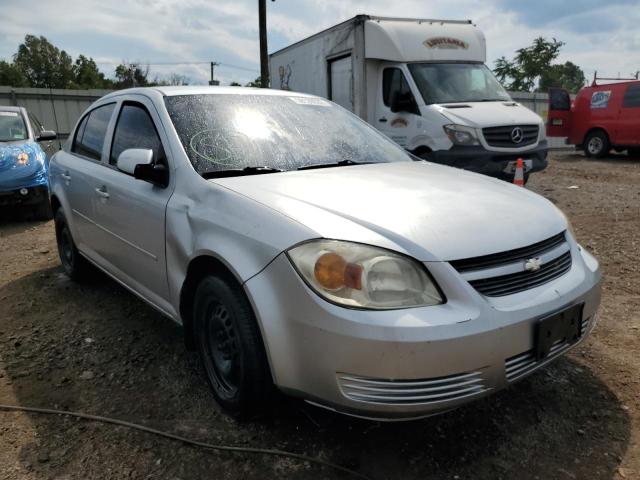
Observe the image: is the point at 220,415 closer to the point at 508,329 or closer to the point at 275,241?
the point at 275,241

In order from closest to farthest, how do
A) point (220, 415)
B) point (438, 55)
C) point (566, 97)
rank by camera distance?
point (220, 415), point (438, 55), point (566, 97)

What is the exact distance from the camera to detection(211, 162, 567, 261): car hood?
1.95m

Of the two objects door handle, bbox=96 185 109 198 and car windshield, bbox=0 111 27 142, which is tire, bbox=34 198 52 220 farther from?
door handle, bbox=96 185 109 198

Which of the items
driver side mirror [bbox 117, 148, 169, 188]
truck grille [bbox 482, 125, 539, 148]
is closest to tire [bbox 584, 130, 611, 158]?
truck grille [bbox 482, 125, 539, 148]

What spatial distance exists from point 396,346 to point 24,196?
687cm

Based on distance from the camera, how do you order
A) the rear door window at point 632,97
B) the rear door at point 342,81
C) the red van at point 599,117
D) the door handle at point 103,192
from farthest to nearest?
the red van at point 599,117, the rear door window at point 632,97, the rear door at point 342,81, the door handle at point 103,192

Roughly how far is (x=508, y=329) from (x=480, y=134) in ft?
19.8

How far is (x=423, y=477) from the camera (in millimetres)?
2049

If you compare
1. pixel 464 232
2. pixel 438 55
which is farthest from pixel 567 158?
pixel 464 232

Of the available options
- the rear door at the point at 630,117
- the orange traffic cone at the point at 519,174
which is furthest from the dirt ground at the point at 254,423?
the rear door at the point at 630,117

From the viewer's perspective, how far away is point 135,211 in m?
2.93

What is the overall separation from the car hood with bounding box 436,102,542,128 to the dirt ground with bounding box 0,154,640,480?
165 inches

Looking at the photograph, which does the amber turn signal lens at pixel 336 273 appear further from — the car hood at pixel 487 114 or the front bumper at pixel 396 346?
the car hood at pixel 487 114

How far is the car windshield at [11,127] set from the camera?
292 inches
